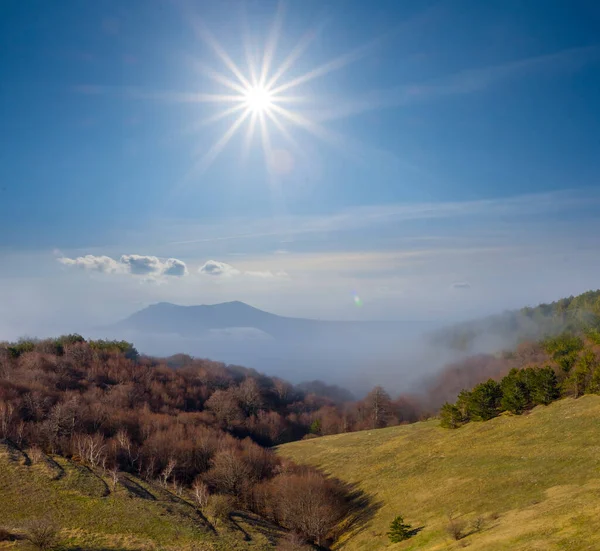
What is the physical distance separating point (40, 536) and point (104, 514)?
31.7 feet

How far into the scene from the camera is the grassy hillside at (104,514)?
123ft

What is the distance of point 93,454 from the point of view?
189 feet

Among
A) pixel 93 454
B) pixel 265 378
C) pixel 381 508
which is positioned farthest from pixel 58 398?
pixel 265 378

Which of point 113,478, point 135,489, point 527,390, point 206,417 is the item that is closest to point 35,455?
point 113,478

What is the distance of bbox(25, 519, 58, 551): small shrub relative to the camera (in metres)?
33.0

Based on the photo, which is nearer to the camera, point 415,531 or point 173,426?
point 415,531

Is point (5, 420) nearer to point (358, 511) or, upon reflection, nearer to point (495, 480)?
point (358, 511)

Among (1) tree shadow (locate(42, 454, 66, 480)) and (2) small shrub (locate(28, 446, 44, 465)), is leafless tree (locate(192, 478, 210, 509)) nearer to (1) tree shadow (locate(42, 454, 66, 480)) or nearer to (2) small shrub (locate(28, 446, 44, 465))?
(1) tree shadow (locate(42, 454, 66, 480))

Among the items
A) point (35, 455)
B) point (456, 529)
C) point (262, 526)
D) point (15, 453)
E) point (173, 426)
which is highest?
point (15, 453)

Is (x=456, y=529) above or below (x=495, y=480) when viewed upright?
below

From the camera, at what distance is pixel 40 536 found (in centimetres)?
3309

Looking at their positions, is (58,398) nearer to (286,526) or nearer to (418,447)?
(286,526)

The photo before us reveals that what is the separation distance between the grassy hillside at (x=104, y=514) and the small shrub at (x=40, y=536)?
2.30 feet

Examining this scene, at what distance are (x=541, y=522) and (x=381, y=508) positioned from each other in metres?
24.5
